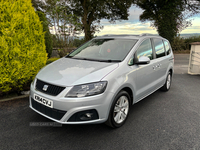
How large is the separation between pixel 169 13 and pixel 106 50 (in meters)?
16.3

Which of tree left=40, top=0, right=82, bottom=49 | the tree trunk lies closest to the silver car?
tree left=40, top=0, right=82, bottom=49

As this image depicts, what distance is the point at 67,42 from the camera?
27.5ft

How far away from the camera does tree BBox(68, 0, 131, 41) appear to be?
17.8 meters

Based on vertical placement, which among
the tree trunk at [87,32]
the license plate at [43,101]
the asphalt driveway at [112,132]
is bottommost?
the asphalt driveway at [112,132]

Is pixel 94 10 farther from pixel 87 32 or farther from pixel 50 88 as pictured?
pixel 50 88

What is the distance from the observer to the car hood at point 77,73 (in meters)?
2.54

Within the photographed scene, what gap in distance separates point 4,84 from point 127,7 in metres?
18.6

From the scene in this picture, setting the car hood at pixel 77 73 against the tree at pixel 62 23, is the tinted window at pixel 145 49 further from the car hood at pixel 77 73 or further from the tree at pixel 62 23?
the tree at pixel 62 23

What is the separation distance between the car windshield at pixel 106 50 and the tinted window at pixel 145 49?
202mm

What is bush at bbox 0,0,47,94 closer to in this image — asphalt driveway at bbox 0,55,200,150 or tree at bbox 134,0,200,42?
asphalt driveway at bbox 0,55,200,150

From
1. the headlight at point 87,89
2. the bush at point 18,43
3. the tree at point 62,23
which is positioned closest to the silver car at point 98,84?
the headlight at point 87,89

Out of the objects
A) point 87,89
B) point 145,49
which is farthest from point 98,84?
point 145,49

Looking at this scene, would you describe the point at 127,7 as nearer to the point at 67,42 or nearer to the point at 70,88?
the point at 67,42

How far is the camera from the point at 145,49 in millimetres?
3734
